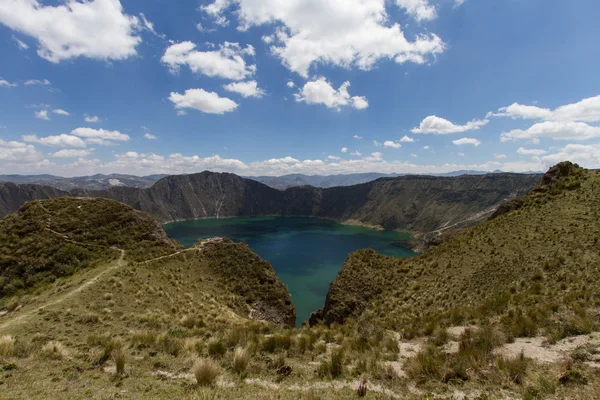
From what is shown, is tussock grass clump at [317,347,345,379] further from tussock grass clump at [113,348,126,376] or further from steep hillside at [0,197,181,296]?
steep hillside at [0,197,181,296]

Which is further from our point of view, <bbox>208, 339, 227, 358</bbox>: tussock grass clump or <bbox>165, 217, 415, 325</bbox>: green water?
<bbox>165, 217, 415, 325</bbox>: green water

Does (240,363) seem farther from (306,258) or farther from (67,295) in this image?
(306,258)

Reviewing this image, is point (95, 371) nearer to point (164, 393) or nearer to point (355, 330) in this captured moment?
point (164, 393)

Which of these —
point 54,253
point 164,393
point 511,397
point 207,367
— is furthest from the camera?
point 54,253

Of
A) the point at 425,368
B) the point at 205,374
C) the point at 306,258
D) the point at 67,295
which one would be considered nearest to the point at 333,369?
the point at 425,368

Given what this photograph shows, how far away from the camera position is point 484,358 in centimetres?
804

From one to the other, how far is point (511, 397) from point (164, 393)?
27.7 ft

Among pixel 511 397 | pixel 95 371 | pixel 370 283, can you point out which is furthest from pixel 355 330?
pixel 370 283

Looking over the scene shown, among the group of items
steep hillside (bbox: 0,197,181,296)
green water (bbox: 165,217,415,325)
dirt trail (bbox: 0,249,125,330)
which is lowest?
green water (bbox: 165,217,415,325)

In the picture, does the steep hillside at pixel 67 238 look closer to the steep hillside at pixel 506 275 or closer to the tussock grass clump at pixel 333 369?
the steep hillside at pixel 506 275

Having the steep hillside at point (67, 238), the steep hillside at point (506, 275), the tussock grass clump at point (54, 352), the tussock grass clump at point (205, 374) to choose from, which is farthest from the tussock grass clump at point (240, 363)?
the steep hillside at point (67, 238)

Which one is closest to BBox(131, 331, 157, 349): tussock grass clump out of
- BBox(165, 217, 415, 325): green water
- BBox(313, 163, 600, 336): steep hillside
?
BBox(313, 163, 600, 336): steep hillside

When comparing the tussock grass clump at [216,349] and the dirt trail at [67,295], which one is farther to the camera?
the dirt trail at [67,295]

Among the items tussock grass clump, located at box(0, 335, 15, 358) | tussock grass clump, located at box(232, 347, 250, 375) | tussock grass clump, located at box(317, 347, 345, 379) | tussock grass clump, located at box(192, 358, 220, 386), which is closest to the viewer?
tussock grass clump, located at box(192, 358, 220, 386)
